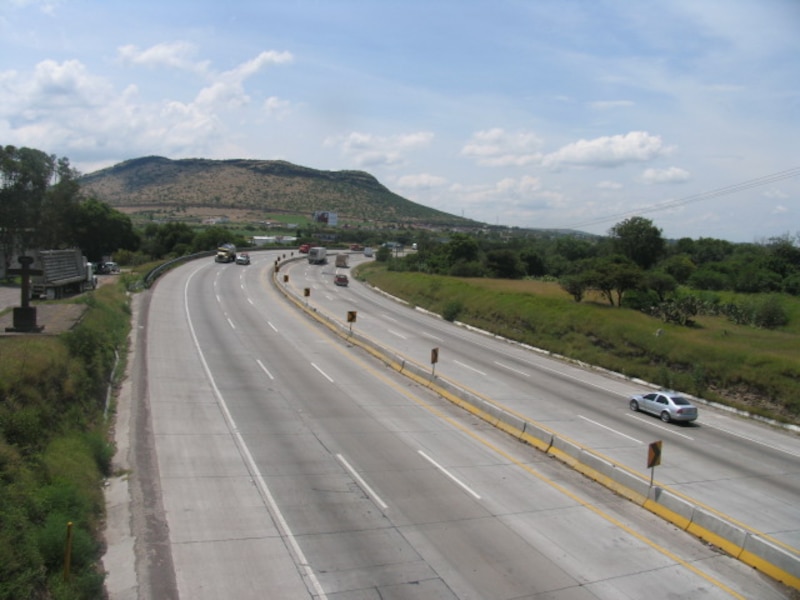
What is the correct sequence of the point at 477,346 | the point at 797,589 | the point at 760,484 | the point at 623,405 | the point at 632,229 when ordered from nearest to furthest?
the point at 797,589, the point at 760,484, the point at 623,405, the point at 477,346, the point at 632,229

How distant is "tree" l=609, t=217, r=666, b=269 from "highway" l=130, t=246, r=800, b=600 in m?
54.2

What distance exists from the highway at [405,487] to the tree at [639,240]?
54189 mm

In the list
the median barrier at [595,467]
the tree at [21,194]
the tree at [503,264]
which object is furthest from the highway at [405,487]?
the tree at [503,264]

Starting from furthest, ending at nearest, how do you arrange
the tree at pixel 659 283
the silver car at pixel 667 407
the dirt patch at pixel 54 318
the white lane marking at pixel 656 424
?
the tree at pixel 659 283, the silver car at pixel 667 407, the dirt patch at pixel 54 318, the white lane marking at pixel 656 424

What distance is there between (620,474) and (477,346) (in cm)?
2269

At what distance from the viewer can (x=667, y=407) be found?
24078 millimetres

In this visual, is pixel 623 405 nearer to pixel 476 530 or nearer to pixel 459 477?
pixel 459 477

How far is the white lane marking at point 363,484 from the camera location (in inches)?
541

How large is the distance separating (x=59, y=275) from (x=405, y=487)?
33684mm

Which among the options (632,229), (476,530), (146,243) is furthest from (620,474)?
(146,243)

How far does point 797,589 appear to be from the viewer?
444 inches

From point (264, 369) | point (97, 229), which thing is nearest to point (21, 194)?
point (97, 229)

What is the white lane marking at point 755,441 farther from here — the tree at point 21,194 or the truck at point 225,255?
the truck at point 225,255

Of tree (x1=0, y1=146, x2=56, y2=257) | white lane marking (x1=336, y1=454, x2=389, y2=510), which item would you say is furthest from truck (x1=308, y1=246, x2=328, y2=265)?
white lane marking (x1=336, y1=454, x2=389, y2=510)
